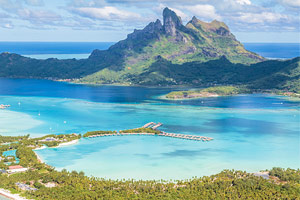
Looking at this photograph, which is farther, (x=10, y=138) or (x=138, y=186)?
(x=10, y=138)

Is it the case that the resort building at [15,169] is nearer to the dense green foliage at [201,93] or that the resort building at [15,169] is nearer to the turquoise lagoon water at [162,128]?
the turquoise lagoon water at [162,128]

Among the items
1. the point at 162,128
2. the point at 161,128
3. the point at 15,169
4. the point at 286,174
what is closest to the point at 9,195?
the point at 15,169

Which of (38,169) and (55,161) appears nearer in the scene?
(38,169)

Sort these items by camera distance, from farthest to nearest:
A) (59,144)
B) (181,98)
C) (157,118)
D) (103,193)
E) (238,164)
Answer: (181,98) < (157,118) < (59,144) < (238,164) < (103,193)

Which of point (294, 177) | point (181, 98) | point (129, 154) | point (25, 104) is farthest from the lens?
point (181, 98)

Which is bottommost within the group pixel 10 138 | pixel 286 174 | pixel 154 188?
pixel 154 188

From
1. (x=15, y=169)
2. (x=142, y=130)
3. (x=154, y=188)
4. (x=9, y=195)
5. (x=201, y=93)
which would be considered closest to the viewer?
(x=9, y=195)

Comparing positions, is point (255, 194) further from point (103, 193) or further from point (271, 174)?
point (103, 193)

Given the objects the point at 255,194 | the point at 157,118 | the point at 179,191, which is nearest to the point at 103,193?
the point at 179,191

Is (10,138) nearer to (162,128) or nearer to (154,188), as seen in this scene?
(162,128)
